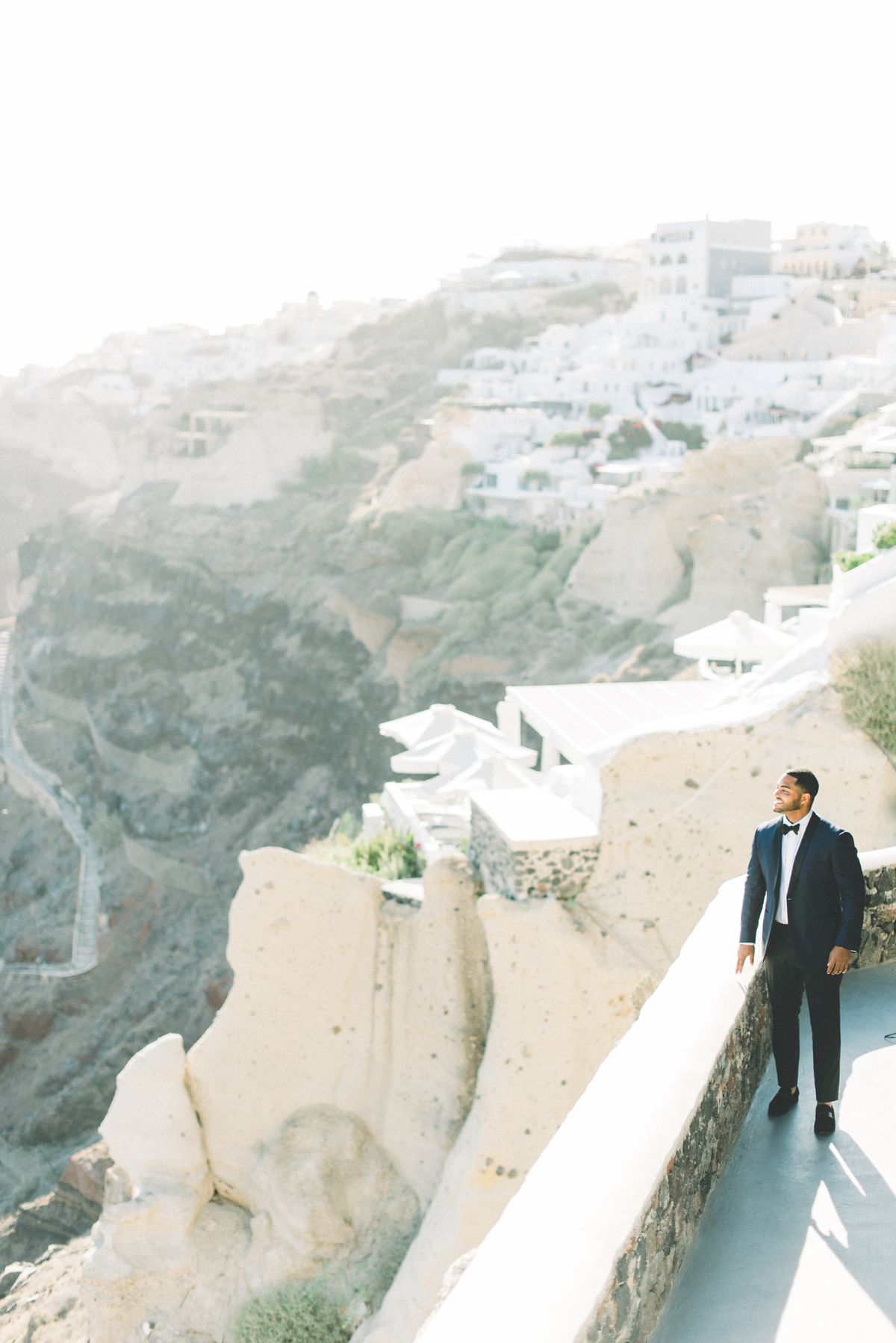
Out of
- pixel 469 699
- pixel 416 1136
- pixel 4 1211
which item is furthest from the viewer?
pixel 469 699

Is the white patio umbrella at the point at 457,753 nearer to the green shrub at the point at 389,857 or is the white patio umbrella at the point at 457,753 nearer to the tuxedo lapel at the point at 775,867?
the green shrub at the point at 389,857

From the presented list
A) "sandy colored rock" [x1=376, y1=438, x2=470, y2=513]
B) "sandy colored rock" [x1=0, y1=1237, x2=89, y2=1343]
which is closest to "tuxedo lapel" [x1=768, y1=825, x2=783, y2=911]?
"sandy colored rock" [x1=0, y1=1237, x2=89, y2=1343]

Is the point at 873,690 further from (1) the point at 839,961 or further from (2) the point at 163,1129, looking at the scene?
(2) the point at 163,1129

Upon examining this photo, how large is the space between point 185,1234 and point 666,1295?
604 centimetres

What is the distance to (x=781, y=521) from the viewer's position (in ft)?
74.7

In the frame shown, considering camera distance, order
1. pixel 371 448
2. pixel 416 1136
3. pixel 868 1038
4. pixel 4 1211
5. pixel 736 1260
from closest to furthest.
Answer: pixel 736 1260
pixel 868 1038
pixel 416 1136
pixel 4 1211
pixel 371 448

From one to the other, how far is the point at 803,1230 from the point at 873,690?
448cm

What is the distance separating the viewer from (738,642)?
13.6m

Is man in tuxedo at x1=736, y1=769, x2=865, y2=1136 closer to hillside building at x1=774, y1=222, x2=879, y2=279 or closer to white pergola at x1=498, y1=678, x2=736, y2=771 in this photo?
white pergola at x1=498, y1=678, x2=736, y2=771

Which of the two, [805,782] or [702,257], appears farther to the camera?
[702,257]

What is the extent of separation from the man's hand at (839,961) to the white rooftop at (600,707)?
6518 mm

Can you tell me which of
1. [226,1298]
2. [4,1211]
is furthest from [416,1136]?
[4,1211]

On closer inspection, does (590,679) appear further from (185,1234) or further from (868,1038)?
(868,1038)

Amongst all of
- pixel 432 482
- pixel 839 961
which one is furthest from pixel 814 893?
pixel 432 482
